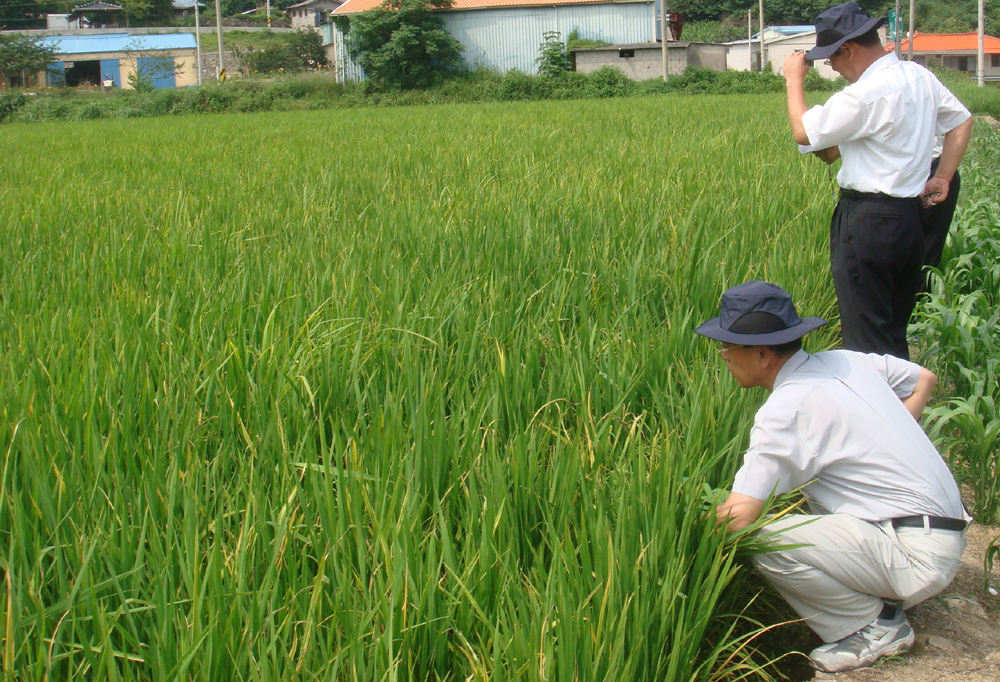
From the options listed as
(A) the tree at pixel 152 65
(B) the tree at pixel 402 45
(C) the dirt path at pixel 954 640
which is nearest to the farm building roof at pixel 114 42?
(A) the tree at pixel 152 65

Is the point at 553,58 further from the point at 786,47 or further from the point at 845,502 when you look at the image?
the point at 845,502

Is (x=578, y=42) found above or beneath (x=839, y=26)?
above

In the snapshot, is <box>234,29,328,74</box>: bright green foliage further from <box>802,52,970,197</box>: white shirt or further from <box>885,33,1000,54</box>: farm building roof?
<box>802,52,970,197</box>: white shirt

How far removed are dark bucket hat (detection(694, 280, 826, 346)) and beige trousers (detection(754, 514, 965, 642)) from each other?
357 mm

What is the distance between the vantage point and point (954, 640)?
171cm

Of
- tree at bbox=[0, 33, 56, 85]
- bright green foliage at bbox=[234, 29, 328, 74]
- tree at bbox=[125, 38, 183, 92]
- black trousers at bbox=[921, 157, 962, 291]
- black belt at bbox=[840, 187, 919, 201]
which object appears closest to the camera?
black belt at bbox=[840, 187, 919, 201]

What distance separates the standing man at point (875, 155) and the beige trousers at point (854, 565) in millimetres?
1175

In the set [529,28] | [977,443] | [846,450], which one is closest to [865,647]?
[846,450]

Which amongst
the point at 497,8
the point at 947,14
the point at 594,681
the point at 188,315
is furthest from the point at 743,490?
the point at 947,14

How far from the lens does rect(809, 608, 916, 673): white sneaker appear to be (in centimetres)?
164

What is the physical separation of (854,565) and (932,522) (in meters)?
0.17

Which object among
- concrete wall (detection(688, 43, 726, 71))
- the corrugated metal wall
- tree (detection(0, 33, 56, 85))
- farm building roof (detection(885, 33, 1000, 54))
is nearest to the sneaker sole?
the corrugated metal wall

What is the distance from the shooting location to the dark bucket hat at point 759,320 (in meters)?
1.71

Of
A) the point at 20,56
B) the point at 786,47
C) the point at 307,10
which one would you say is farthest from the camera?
the point at 307,10
